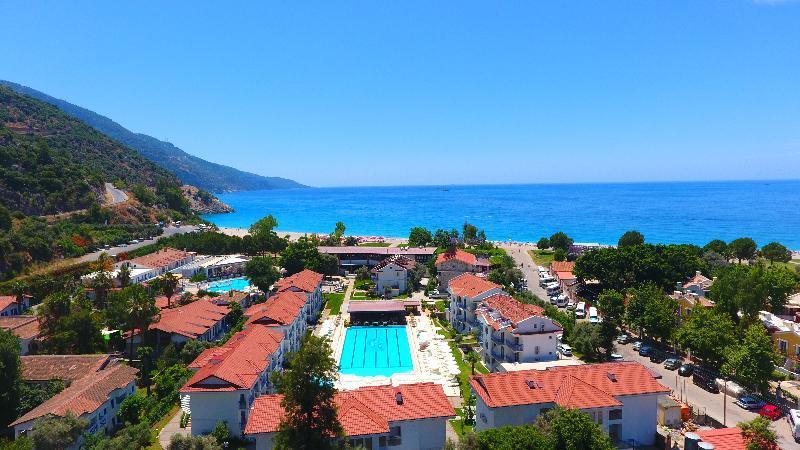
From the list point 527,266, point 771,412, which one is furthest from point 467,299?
point 527,266

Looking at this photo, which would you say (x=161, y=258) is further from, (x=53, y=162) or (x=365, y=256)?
(x=53, y=162)

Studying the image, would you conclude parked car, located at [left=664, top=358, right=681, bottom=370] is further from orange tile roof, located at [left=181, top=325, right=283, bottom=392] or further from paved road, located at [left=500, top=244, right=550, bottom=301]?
orange tile roof, located at [left=181, top=325, right=283, bottom=392]

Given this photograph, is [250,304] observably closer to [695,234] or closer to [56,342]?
[56,342]

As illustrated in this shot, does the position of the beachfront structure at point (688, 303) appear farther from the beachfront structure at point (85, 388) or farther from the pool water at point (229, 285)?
the pool water at point (229, 285)

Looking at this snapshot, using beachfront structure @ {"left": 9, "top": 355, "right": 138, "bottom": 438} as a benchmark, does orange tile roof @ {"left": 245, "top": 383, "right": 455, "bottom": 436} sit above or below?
above

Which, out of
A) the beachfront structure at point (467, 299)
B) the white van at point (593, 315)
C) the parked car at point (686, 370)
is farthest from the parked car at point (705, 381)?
the beachfront structure at point (467, 299)

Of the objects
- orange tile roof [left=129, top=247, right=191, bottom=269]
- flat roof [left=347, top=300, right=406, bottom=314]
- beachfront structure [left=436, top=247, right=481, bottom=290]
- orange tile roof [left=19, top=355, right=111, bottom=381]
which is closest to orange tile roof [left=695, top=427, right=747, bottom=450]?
flat roof [left=347, top=300, right=406, bottom=314]

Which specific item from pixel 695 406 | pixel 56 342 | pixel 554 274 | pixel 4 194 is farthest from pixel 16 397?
pixel 4 194
